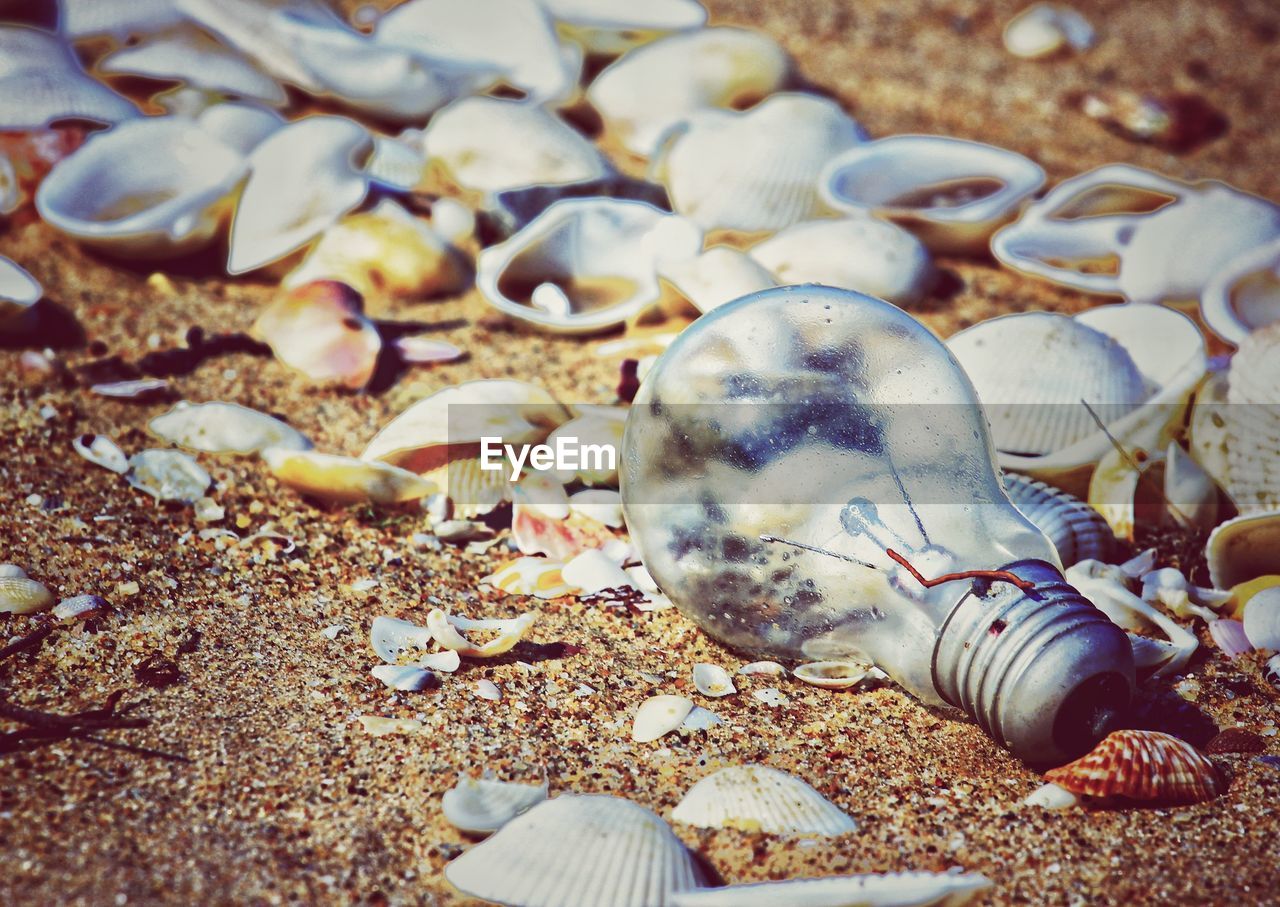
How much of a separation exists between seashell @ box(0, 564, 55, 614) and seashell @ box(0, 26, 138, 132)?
5.98ft

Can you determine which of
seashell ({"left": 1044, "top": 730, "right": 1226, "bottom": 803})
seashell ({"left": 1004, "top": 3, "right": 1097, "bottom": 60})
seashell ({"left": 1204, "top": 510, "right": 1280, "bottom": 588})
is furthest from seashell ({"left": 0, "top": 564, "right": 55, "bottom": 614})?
seashell ({"left": 1004, "top": 3, "right": 1097, "bottom": 60})

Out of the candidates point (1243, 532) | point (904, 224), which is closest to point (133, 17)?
point (904, 224)

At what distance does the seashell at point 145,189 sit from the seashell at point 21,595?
1314 mm

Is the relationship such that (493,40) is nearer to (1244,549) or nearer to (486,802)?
(1244,549)

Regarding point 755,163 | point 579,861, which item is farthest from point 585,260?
point 579,861

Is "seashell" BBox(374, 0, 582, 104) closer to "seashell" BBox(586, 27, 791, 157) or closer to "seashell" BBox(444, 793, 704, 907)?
"seashell" BBox(586, 27, 791, 157)

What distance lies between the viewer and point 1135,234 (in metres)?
3.04

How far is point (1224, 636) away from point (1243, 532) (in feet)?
0.60

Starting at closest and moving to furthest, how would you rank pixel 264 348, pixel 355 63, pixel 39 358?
1. pixel 39 358
2. pixel 264 348
3. pixel 355 63

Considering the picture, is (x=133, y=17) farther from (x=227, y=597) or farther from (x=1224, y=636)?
(x=1224, y=636)

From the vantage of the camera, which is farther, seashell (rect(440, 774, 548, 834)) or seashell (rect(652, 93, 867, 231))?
seashell (rect(652, 93, 867, 231))

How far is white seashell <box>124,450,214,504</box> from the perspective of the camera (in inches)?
81.1

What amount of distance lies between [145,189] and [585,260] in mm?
1195

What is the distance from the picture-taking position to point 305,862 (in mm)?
1282
